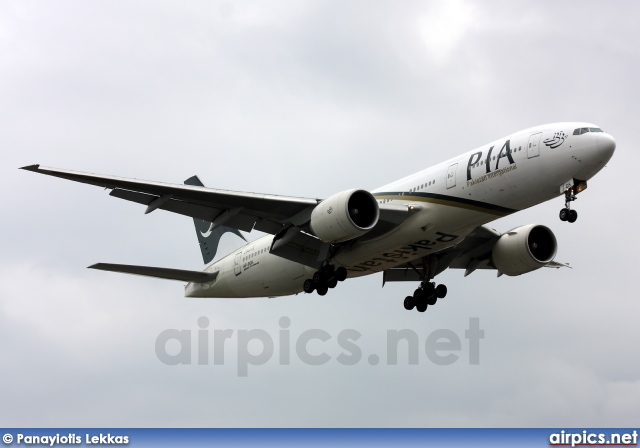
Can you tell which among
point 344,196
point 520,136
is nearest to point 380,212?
point 344,196

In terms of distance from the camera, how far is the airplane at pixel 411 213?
109 ft

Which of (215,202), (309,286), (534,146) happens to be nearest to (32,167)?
(215,202)

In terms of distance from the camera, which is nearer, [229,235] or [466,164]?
[466,164]

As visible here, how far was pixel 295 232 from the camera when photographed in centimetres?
3719

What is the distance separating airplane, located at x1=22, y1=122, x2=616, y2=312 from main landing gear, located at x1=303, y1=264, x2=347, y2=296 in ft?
0.12

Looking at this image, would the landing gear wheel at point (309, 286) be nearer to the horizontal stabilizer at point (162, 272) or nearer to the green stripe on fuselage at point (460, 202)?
the green stripe on fuselage at point (460, 202)

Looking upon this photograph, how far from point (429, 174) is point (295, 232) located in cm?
538

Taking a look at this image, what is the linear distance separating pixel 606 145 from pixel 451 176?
17.8ft

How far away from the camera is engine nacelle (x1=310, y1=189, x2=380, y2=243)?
3441cm

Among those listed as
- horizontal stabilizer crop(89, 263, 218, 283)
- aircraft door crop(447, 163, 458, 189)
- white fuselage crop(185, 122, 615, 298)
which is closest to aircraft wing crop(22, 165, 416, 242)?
white fuselage crop(185, 122, 615, 298)

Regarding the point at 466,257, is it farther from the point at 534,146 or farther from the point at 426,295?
the point at 534,146

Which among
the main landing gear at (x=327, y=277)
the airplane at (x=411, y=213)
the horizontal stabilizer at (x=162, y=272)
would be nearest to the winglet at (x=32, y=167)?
the airplane at (x=411, y=213)

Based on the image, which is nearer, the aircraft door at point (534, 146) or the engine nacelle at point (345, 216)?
the aircraft door at point (534, 146)

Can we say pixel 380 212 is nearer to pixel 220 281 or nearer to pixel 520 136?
pixel 520 136
